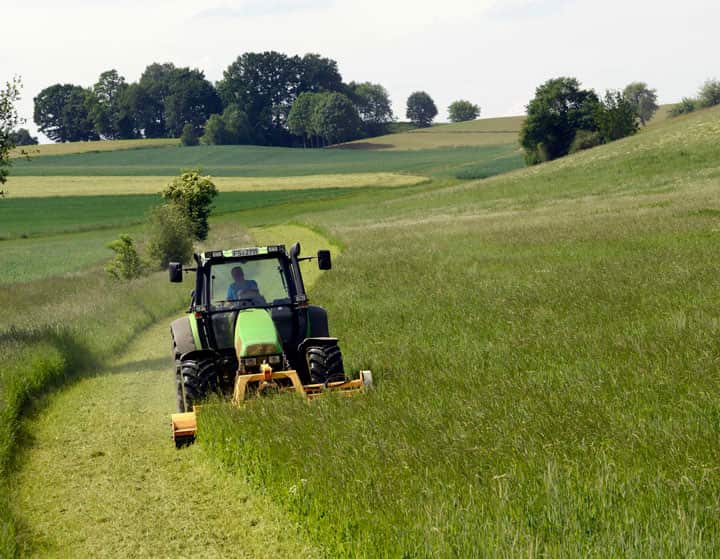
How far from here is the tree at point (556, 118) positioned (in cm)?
8525

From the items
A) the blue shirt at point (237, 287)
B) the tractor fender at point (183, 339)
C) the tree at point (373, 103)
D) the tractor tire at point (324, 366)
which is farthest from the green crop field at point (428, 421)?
the tree at point (373, 103)

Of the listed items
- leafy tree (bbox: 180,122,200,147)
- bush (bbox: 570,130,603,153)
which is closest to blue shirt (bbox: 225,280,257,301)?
bush (bbox: 570,130,603,153)

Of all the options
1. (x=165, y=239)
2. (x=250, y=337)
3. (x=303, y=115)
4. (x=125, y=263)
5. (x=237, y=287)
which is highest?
(x=303, y=115)

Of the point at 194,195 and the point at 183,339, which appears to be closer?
the point at 183,339

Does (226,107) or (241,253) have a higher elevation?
(226,107)

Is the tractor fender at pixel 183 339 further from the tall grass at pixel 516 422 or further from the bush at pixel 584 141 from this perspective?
the bush at pixel 584 141

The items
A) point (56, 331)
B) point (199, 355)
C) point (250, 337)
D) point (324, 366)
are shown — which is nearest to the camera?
point (250, 337)

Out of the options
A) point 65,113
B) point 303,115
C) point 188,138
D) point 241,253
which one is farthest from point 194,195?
point 65,113

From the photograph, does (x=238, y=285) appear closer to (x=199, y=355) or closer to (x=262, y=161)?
(x=199, y=355)

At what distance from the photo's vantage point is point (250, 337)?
10.1 meters

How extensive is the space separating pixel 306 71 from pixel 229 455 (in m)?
165

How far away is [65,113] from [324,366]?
164234 millimetres

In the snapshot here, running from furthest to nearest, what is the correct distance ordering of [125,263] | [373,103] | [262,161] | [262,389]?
1. [373,103]
2. [262,161]
3. [125,263]
4. [262,389]

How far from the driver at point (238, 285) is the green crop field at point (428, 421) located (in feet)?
6.05
